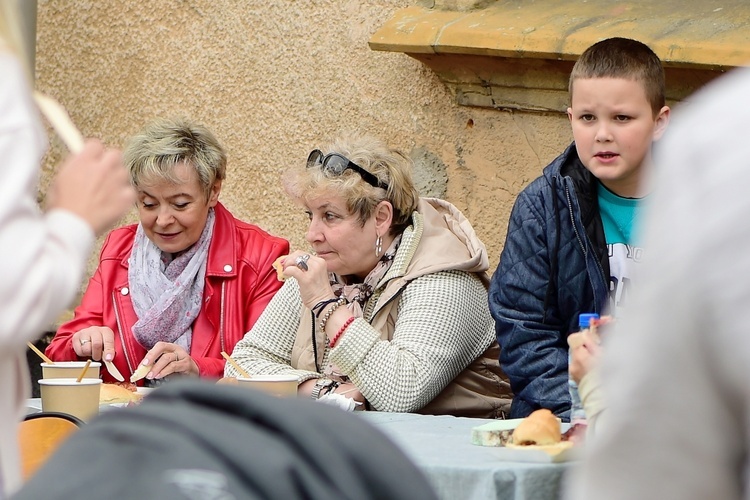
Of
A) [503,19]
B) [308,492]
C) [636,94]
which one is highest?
[503,19]

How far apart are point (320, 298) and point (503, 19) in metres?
1.50

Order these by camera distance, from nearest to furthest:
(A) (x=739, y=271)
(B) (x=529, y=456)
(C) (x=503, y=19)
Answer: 1. (A) (x=739, y=271)
2. (B) (x=529, y=456)
3. (C) (x=503, y=19)

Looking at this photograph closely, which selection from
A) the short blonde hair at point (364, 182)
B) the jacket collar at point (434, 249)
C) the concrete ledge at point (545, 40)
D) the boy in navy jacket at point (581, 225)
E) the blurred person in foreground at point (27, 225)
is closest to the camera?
the blurred person in foreground at point (27, 225)

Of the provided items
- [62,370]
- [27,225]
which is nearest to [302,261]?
[62,370]

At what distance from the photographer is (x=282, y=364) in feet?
11.9

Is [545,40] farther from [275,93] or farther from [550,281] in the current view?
[275,93]

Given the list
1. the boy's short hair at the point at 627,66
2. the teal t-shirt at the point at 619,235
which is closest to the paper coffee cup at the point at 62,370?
the teal t-shirt at the point at 619,235

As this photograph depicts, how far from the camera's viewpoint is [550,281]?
3.45 meters

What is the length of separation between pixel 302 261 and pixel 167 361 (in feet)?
1.61

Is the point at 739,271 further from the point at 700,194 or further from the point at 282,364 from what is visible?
the point at 282,364

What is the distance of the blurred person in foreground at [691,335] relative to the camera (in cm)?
82

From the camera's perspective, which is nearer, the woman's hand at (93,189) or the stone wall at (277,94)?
the woman's hand at (93,189)

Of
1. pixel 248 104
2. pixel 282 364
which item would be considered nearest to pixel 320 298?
pixel 282 364

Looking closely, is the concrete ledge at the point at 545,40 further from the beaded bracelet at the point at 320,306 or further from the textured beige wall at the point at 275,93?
the beaded bracelet at the point at 320,306
